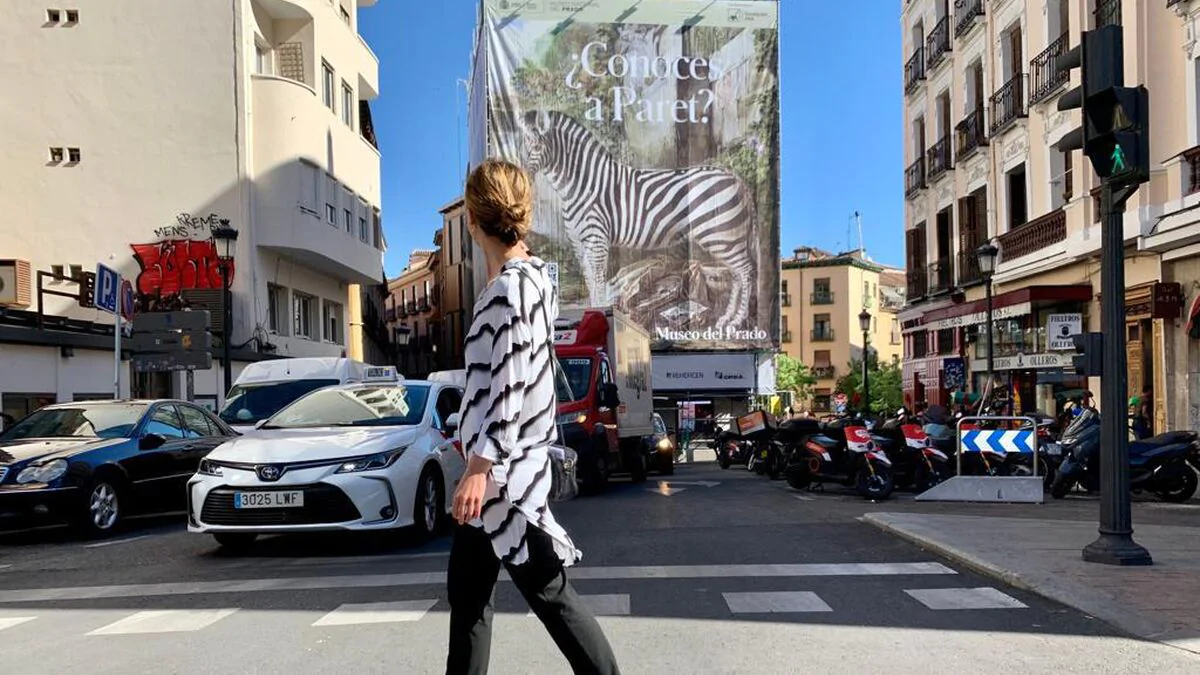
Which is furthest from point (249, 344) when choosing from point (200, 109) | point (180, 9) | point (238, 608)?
point (238, 608)

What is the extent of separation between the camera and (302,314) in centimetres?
3042

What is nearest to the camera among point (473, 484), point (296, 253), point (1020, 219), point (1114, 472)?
point (473, 484)

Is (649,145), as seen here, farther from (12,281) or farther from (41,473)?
(41,473)

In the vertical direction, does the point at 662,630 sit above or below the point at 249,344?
below

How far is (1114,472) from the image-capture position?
702cm

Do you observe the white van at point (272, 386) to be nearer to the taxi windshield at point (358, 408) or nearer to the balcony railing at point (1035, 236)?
the taxi windshield at point (358, 408)

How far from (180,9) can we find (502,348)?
2586cm

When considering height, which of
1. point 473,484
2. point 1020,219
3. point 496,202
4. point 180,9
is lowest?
point 473,484

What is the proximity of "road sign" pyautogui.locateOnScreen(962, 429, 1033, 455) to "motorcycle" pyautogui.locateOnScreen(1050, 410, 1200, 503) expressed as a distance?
1.70ft

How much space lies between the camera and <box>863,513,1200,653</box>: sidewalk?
543cm

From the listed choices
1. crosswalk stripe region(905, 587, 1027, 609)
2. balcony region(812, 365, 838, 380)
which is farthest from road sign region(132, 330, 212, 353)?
balcony region(812, 365, 838, 380)

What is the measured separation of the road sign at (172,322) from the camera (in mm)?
16266

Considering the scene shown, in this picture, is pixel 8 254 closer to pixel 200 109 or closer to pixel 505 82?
pixel 200 109

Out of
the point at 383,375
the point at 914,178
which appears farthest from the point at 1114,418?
the point at 914,178
